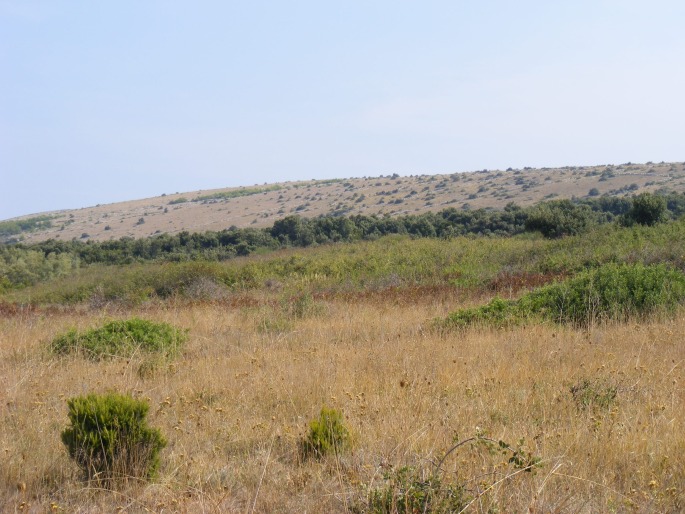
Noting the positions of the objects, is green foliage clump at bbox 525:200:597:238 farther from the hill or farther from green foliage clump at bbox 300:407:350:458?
the hill

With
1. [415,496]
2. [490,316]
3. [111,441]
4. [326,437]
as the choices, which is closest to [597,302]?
[490,316]

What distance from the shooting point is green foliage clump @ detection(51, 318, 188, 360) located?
7.61 m

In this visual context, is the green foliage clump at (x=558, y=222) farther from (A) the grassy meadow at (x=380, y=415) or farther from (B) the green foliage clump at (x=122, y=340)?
(B) the green foliage clump at (x=122, y=340)

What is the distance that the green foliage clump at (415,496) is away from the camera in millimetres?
2941

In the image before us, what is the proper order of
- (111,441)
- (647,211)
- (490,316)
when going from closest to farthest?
(111,441), (490,316), (647,211)

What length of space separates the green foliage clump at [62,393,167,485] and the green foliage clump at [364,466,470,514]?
4.70 ft

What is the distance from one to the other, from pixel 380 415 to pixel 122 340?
14.8ft

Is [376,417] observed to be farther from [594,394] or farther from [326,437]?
[594,394]

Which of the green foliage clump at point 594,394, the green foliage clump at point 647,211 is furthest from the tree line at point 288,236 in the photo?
the green foliage clump at point 594,394

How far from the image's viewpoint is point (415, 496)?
2975 mm

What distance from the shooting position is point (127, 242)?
36.9 meters

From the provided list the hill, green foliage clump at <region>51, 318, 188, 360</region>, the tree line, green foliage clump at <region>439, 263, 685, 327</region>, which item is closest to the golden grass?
green foliage clump at <region>51, 318, 188, 360</region>

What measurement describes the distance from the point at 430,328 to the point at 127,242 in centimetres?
3154

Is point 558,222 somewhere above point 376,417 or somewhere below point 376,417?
above
